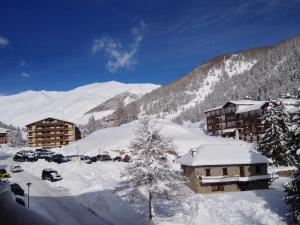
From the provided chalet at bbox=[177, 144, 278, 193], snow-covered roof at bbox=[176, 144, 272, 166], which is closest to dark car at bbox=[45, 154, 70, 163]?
snow-covered roof at bbox=[176, 144, 272, 166]

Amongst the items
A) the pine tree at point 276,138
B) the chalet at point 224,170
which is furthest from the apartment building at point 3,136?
the chalet at point 224,170

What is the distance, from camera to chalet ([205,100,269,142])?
388 feet

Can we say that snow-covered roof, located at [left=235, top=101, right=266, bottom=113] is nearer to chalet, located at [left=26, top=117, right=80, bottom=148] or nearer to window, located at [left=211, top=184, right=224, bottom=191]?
chalet, located at [left=26, top=117, right=80, bottom=148]

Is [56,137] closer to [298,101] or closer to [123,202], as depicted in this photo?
[123,202]

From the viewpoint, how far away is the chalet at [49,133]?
13631 cm

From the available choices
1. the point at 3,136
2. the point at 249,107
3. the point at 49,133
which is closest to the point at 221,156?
the point at 249,107

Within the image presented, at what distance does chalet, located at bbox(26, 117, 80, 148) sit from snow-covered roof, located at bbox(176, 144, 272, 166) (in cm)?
8944

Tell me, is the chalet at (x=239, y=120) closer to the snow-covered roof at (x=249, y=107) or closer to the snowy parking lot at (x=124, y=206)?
the snow-covered roof at (x=249, y=107)

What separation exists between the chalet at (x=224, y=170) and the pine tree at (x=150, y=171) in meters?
18.2

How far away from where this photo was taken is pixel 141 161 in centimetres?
3488

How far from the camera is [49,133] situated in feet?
453

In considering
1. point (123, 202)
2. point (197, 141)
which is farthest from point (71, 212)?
point (197, 141)

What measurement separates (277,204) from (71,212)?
82.6ft

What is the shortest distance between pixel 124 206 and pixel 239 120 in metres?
96.0
